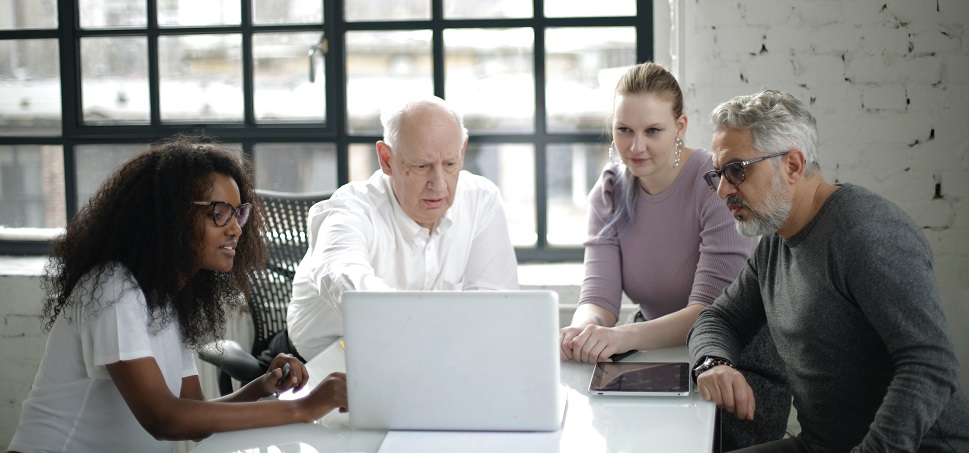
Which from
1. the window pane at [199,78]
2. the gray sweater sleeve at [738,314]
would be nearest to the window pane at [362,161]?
the window pane at [199,78]

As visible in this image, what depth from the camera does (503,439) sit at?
1509 millimetres

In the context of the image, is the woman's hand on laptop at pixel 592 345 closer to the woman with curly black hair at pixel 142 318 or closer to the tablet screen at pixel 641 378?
the tablet screen at pixel 641 378

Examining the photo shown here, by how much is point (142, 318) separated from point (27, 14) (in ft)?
7.57

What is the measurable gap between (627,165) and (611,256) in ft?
0.80

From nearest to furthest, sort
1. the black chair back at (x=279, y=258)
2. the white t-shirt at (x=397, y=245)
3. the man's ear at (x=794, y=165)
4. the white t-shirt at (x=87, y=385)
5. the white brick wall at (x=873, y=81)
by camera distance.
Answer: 1. the white t-shirt at (x=87, y=385)
2. the man's ear at (x=794, y=165)
3. the white t-shirt at (x=397, y=245)
4. the black chair back at (x=279, y=258)
5. the white brick wall at (x=873, y=81)

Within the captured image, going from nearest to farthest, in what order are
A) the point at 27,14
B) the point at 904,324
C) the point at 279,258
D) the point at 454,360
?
the point at 454,360
the point at 904,324
the point at 279,258
the point at 27,14

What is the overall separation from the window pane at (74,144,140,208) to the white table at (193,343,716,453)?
2267 millimetres

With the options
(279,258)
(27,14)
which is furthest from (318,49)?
(27,14)

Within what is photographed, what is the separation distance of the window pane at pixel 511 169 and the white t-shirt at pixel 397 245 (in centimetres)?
75

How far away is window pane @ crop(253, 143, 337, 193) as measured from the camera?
3.50 metres

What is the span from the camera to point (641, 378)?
1.84m

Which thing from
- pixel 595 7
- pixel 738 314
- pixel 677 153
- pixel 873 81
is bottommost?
pixel 738 314

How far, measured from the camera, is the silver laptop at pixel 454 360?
1.46 m

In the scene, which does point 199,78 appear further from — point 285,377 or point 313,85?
point 285,377
